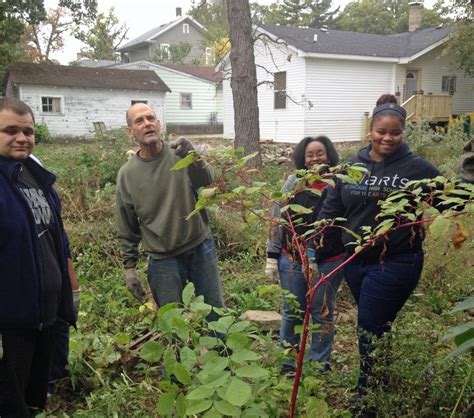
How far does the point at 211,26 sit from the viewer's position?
42469 mm

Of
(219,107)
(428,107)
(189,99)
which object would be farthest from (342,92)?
Result: (189,99)

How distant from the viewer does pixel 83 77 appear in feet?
85.8

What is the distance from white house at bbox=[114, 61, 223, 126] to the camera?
3020cm

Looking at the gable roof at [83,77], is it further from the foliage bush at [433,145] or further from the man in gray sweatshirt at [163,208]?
the man in gray sweatshirt at [163,208]

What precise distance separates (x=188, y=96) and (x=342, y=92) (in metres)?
13.2

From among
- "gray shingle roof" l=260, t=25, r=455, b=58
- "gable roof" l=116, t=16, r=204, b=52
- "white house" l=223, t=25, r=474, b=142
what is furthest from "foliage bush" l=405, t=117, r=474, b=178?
"gable roof" l=116, t=16, r=204, b=52

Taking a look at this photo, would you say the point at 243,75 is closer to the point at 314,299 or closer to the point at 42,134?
the point at 314,299

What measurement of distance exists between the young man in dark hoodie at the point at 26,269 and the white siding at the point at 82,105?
78.2ft

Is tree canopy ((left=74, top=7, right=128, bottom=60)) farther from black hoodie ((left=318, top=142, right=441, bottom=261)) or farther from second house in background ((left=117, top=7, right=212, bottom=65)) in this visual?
black hoodie ((left=318, top=142, right=441, bottom=261))

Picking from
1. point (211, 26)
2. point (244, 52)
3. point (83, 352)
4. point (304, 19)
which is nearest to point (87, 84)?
point (244, 52)

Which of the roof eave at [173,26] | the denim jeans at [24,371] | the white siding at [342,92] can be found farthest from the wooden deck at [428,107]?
the roof eave at [173,26]

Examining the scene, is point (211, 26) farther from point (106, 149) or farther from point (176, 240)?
point (176, 240)

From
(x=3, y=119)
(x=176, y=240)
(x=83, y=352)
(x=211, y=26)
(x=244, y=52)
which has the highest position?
(x=211, y=26)

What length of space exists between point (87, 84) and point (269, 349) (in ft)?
83.0
